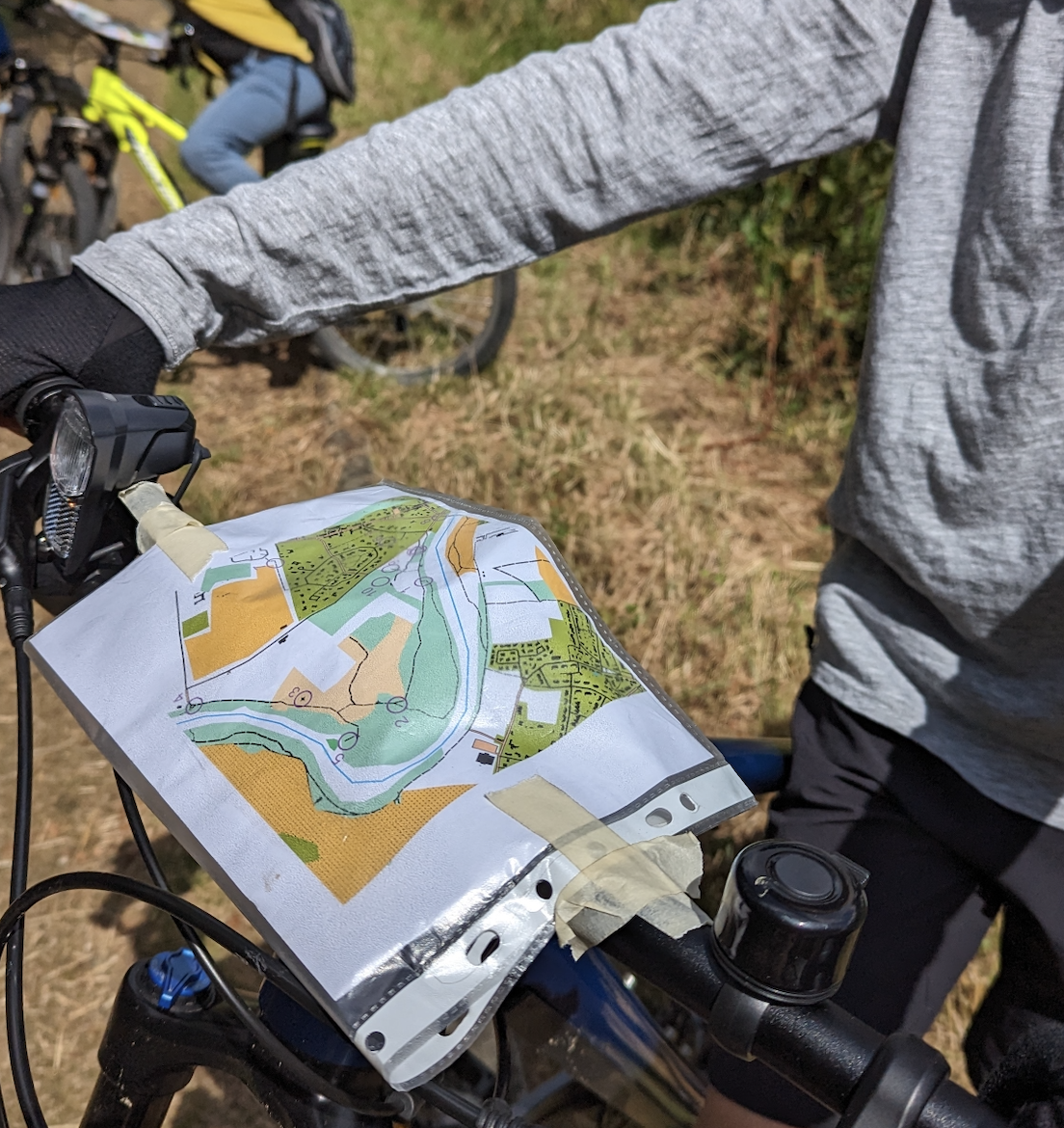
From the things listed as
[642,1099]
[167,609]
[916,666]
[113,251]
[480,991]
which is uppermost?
[113,251]

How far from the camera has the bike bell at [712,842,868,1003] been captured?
537 mm

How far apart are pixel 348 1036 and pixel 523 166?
2.67ft

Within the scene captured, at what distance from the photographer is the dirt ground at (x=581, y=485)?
212 cm

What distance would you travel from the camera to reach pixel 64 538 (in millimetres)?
849

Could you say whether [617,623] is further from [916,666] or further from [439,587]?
[439,587]

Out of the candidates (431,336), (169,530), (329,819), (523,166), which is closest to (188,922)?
(329,819)

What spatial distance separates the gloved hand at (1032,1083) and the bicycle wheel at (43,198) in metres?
3.69

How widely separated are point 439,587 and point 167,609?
0.70 feet

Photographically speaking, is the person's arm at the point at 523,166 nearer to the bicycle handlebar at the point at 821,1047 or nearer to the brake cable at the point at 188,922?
the brake cable at the point at 188,922

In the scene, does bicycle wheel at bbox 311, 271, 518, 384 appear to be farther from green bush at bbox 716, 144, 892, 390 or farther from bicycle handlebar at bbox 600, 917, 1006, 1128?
bicycle handlebar at bbox 600, 917, 1006, 1128

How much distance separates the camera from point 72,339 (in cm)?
87

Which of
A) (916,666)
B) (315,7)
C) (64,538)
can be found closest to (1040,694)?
(916,666)

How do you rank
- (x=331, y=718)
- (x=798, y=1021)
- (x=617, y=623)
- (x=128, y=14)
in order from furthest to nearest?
(x=128, y=14), (x=617, y=623), (x=331, y=718), (x=798, y=1021)

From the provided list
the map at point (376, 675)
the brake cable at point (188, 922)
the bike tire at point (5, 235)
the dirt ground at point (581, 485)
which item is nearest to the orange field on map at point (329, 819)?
the map at point (376, 675)
